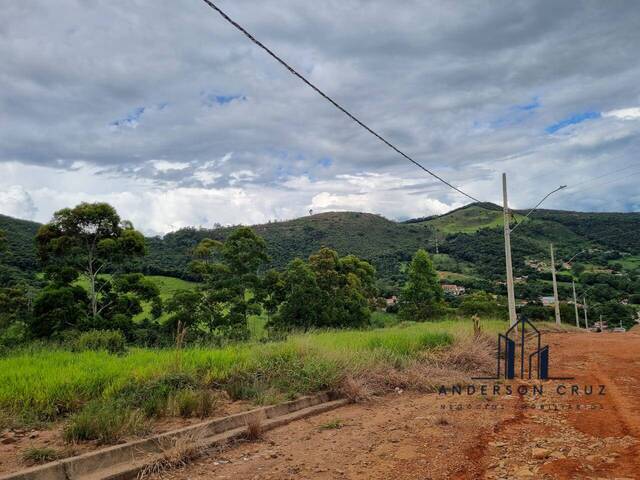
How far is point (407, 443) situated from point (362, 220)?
10892cm

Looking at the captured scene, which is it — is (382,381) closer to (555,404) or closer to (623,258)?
(555,404)

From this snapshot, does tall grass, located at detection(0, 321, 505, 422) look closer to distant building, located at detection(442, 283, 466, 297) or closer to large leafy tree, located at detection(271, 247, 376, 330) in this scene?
large leafy tree, located at detection(271, 247, 376, 330)

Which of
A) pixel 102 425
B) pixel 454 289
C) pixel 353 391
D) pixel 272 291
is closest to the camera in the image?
pixel 102 425

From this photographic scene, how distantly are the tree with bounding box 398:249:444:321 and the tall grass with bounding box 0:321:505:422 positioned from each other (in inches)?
1133

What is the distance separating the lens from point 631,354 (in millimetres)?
13070

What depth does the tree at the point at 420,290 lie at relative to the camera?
38688 mm

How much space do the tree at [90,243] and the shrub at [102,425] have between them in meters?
17.4

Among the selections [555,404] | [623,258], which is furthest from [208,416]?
[623,258]

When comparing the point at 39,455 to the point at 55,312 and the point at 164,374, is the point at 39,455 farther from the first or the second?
the point at 55,312

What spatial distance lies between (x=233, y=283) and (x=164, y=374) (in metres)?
19.7

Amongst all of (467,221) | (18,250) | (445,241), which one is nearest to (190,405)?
(18,250)

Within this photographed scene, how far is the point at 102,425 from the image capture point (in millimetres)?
5191

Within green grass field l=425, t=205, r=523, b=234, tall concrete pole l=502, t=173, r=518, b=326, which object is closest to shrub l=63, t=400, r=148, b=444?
tall concrete pole l=502, t=173, r=518, b=326

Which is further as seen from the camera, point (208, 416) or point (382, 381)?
point (382, 381)
